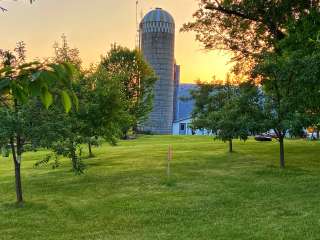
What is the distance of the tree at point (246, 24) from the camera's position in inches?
1008

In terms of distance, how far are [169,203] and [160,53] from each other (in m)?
78.3

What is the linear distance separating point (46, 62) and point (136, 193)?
43.4 ft

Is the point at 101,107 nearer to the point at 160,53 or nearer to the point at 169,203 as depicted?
the point at 169,203

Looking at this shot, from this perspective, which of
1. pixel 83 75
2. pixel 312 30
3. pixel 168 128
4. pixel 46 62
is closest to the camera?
pixel 46 62

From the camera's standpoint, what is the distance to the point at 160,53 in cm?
9044

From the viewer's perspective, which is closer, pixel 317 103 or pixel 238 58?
pixel 317 103

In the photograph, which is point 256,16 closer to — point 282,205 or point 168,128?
point 282,205

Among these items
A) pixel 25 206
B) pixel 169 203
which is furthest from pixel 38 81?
pixel 25 206

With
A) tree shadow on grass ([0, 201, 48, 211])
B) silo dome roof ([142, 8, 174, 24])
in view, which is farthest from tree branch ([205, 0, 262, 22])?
silo dome roof ([142, 8, 174, 24])

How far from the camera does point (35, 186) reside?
17844mm

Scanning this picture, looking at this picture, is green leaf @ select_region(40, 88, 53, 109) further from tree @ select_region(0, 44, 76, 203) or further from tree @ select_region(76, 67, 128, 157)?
tree @ select_region(76, 67, 128, 157)

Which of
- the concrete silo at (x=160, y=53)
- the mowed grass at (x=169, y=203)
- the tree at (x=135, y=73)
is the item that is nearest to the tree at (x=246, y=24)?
the mowed grass at (x=169, y=203)

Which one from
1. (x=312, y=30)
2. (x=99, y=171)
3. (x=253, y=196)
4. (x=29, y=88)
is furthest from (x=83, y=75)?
(x=29, y=88)

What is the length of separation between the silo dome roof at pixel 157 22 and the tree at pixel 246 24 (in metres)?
58.9
